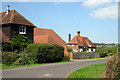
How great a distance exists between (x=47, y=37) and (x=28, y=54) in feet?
67.2

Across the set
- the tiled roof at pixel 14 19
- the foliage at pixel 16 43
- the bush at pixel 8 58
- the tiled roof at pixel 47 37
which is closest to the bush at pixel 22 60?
the bush at pixel 8 58

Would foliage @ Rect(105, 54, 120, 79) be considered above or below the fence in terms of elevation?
above

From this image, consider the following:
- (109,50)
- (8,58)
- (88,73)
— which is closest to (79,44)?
(109,50)

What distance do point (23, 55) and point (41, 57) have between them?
2.81m

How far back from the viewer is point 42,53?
2039cm

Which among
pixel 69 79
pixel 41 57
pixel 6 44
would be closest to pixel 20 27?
pixel 6 44

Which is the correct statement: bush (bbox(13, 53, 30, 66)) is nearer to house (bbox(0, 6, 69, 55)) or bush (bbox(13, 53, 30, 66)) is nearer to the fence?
house (bbox(0, 6, 69, 55))

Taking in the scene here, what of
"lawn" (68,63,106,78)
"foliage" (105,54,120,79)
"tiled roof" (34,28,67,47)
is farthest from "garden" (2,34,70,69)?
"tiled roof" (34,28,67,47)

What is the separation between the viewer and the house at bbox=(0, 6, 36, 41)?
26562 millimetres

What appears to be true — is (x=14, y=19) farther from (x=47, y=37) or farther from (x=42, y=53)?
(x=47, y=37)

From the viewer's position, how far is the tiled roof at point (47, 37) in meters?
38.9

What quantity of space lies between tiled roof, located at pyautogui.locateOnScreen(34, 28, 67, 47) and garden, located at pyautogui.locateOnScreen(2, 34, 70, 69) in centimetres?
1183

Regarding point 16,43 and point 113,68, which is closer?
point 113,68

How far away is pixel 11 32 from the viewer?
87.1 feet
